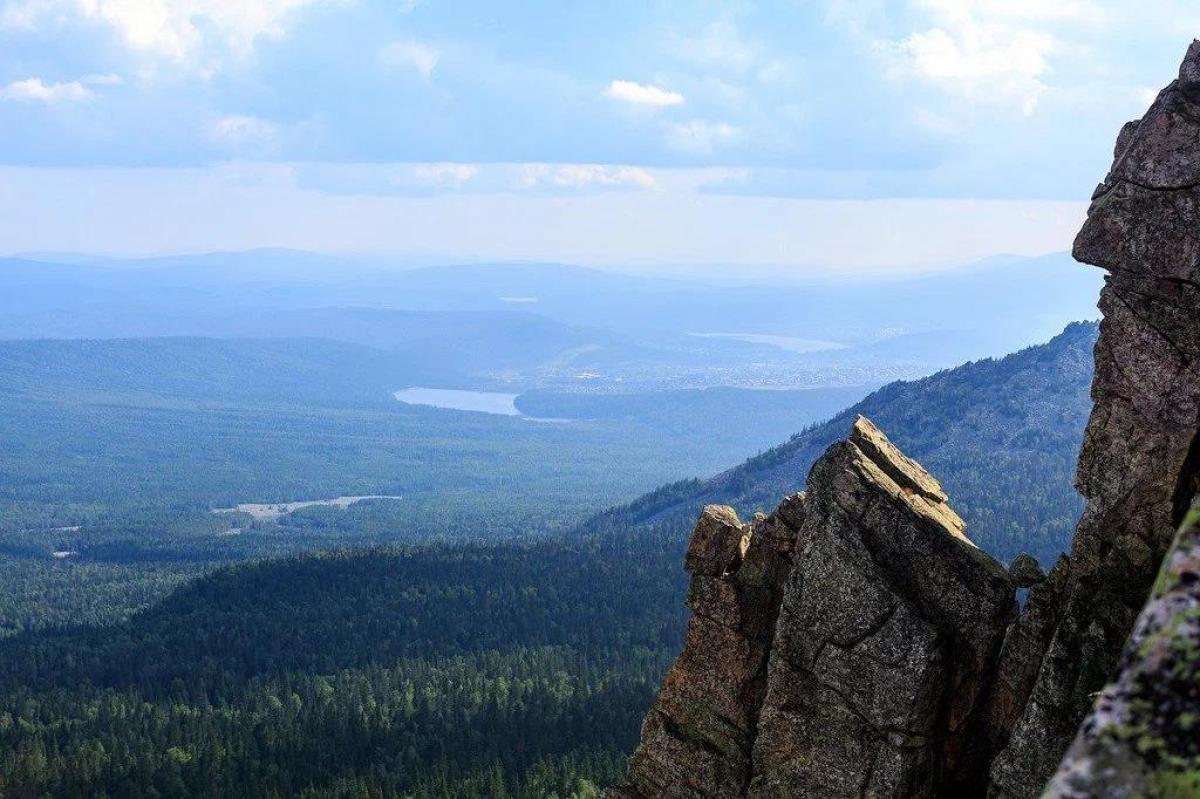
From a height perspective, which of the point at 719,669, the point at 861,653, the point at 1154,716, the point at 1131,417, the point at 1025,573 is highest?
the point at 1131,417

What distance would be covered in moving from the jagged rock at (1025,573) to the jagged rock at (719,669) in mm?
6887

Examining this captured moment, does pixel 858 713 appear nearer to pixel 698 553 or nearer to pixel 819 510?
pixel 819 510

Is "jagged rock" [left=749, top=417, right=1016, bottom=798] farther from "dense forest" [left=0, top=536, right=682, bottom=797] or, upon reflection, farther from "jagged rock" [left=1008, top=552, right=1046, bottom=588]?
"dense forest" [left=0, top=536, right=682, bottom=797]

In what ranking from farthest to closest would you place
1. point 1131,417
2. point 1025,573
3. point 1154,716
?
point 1025,573, point 1131,417, point 1154,716

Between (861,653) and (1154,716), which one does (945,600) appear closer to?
(861,653)

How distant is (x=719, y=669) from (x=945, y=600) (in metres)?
7.68

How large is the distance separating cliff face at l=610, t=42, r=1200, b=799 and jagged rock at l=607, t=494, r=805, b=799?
62 mm

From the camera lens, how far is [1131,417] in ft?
110

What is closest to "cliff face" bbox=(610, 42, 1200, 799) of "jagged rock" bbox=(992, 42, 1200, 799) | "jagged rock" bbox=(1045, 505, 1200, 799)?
"jagged rock" bbox=(992, 42, 1200, 799)

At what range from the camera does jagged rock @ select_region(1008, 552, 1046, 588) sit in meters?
36.3

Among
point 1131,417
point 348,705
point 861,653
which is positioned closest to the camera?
point 1131,417

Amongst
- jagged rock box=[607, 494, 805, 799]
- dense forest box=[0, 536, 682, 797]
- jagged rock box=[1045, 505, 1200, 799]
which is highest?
jagged rock box=[1045, 505, 1200, 799]

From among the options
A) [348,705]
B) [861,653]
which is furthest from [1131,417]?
[348,705]

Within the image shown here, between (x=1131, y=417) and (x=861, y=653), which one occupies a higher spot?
(x=1131, y=417)
